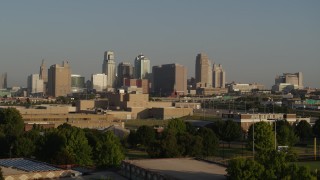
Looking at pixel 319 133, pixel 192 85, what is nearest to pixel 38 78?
pixel 192 85

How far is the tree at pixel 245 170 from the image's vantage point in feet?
39.0

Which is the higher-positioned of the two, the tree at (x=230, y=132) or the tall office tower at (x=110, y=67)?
the tall office tower at (x=110, y=67)

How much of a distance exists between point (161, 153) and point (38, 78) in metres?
153

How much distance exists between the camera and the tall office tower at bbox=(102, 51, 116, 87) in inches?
6147

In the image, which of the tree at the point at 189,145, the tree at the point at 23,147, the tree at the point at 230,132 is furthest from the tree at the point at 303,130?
the tree at the point at 23,147

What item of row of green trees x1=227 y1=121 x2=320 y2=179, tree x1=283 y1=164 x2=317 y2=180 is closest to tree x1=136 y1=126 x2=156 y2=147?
row of green trees x1=227 y1=121 x2=320 y2=179

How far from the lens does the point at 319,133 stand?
32.6 metres

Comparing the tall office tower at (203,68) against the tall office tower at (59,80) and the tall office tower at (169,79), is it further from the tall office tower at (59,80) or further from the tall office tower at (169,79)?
the tall office tower at (59,80)

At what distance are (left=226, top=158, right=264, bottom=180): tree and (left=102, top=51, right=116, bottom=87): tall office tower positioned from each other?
143225 mm

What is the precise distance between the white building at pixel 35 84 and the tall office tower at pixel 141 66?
29525 mm

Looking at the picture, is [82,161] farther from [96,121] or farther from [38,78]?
[38,78]

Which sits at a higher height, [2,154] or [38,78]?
[38,78]

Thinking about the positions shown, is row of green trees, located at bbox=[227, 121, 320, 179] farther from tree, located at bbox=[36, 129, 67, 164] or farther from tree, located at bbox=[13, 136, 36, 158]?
tree, located at bbox=[13, 136, 36, 158]

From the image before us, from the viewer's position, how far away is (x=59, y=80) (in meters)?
124
